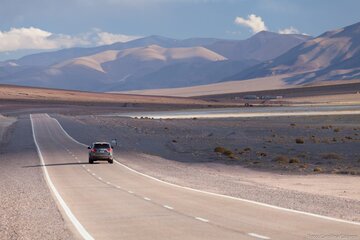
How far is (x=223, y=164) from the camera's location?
43.2 m

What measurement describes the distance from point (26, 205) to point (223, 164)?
22.4m

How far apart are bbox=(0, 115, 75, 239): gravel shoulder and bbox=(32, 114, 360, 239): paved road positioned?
498 mm

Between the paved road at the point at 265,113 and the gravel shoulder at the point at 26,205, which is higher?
the paved road at the point at 265,113

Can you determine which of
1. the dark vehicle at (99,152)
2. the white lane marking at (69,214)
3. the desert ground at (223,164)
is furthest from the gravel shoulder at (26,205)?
the dark vehicle at (99,152)

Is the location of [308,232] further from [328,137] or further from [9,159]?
[328,137]

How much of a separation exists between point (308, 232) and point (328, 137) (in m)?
48.7

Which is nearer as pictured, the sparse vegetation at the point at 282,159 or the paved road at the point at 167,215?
the paved road at the point at 167,215

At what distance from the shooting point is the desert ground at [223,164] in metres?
20.7

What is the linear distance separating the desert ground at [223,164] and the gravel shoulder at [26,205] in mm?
22

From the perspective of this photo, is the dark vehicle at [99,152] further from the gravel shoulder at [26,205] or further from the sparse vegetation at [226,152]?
the sparse vegetation at [226,152]

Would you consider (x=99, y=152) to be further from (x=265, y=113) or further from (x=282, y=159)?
(x=265, y=113)

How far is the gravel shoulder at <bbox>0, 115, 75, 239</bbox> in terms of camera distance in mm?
16125

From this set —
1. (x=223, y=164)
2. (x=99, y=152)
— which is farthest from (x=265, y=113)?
(x=99, y=152)

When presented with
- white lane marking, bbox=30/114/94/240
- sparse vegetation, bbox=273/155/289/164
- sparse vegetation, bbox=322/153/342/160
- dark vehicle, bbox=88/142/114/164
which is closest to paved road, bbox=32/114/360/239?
white lane marking, bbox=30/114/94/240
